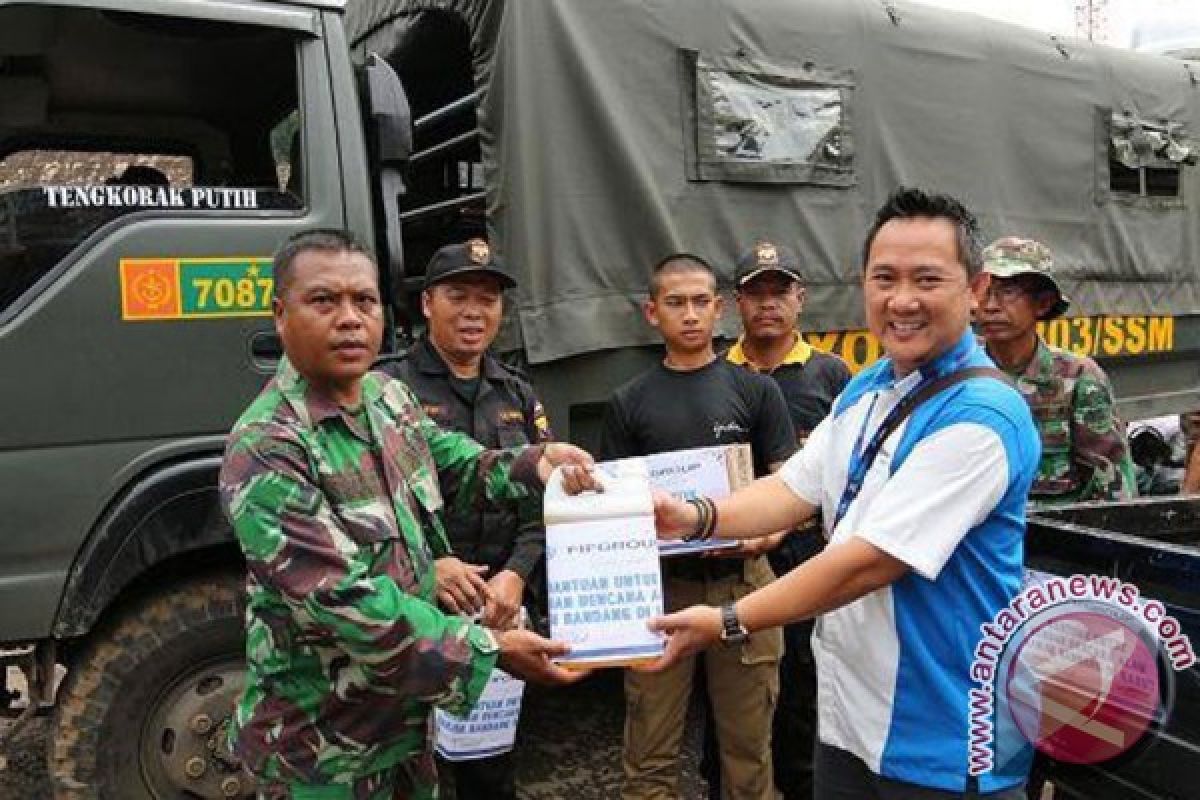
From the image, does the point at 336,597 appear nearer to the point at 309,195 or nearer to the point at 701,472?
the point at 701,472

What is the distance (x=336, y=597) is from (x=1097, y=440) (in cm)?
211

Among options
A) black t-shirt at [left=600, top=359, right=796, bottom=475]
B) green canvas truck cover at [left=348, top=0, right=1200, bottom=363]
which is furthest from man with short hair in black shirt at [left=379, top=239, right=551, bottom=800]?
green canvas truck cover at [left=348, top=0, right=1200, bottom=363]

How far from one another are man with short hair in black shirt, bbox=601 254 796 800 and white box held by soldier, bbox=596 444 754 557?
0.74 ft

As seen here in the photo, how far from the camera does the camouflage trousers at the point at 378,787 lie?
1781 mm

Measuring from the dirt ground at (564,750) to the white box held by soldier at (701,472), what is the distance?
1.33 m

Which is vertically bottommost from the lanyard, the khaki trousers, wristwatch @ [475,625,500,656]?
the khaki trousers

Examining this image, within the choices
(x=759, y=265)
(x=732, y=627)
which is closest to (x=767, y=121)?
(x=759, y=265)

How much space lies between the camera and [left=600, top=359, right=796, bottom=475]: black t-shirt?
275 cm

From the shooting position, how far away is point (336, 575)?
5.30 feet

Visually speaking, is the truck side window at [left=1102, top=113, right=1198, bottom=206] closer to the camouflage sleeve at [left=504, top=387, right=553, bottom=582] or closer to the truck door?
the camouflage sleeve at [left=504, top=387, right=553, bottom=582]

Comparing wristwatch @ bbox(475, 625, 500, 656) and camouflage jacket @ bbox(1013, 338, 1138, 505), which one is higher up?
camouflage jacket @ bbox(1013, 338, 1138, 505)

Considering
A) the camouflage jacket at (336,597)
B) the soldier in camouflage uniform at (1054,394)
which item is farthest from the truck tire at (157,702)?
the soldier in camouflage uniform at (1054,394)

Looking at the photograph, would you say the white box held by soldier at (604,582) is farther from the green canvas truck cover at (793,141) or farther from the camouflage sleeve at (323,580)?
the green canvas truck cover at (793,141)

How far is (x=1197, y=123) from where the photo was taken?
512 cm
